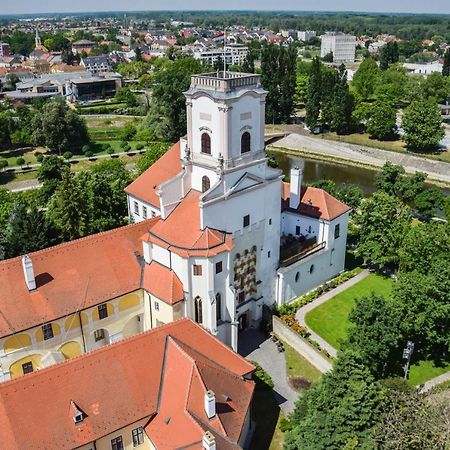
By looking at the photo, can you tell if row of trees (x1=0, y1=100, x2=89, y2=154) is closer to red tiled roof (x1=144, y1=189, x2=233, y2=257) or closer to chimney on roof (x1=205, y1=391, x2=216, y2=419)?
red tiled roof (x1=144, y1=189, x2=233, y2=257)

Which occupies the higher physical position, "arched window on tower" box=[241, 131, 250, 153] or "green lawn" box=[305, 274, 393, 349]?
"arched window on tower" box=[241, 131, 250, 153]

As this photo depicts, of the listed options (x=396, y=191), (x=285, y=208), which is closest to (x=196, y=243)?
(x=285, y=208)

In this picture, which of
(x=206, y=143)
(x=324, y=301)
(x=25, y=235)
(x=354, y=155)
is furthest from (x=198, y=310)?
(x=354, y=155)

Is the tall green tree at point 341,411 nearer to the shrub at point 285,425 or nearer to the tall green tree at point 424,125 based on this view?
the shrub at point 285,425

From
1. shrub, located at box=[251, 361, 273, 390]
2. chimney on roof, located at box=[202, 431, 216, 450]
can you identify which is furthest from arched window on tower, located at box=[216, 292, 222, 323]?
chimney on roof, located at box=[202, 431, 216, 450]

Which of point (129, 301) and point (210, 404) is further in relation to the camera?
point (129, 301)

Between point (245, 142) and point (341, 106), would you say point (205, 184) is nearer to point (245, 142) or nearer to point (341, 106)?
point (245, 142)

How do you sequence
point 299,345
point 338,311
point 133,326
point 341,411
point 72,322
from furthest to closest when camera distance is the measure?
1. point 338,311
2. point 299,345
3. point 133,326
4. point 72,322
5. point 341,411
